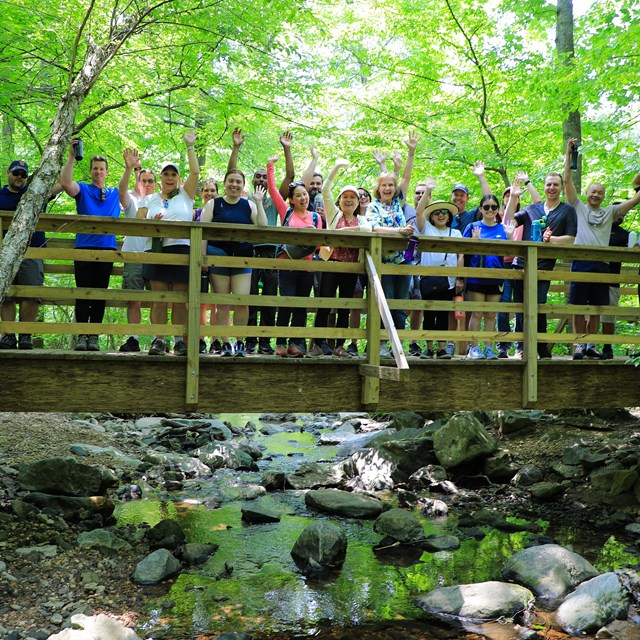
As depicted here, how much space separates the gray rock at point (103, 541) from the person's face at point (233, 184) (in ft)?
13.6

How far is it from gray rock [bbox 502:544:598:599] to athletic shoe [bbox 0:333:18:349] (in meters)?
5.75

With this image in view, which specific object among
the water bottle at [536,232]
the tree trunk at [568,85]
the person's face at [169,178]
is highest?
the tree trunk at [568,85]

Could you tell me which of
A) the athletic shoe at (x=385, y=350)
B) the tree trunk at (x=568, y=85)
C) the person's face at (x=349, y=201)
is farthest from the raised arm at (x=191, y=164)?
the tree trunk at (x=568, y=85)

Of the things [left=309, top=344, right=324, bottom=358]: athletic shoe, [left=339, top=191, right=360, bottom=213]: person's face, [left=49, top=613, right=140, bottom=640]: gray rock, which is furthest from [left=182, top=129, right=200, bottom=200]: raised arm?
[left=49, top=613, right=140, bottom=640]: gray rock

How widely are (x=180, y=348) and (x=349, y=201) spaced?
8.38 ft

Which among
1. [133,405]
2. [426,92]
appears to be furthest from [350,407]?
[426,92]

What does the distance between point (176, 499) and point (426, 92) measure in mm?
10219

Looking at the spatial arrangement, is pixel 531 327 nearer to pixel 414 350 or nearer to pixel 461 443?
pixel 414 350

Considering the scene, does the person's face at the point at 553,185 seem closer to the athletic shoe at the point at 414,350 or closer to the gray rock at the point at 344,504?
the athletic shoe at the point at 414,350

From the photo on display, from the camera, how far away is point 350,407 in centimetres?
721

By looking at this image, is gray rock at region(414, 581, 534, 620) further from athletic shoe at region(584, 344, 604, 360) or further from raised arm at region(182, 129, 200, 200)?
raised arm at region(182, 129, 200, 200)

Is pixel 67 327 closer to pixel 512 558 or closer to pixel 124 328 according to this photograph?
pixel 124 328

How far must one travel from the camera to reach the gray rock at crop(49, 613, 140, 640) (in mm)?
5270

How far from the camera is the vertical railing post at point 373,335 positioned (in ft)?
22.9
